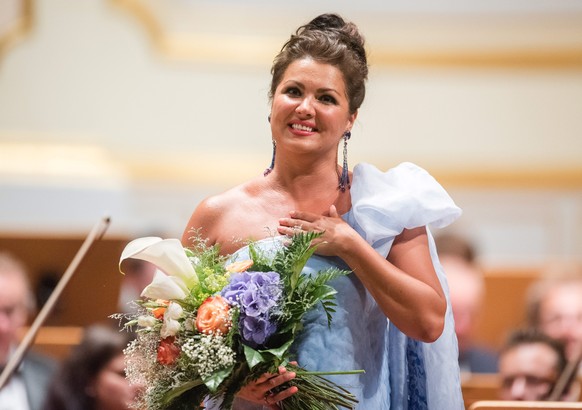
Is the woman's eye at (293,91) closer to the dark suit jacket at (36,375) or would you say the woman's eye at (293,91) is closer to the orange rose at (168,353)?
the orange rose at (168,353)

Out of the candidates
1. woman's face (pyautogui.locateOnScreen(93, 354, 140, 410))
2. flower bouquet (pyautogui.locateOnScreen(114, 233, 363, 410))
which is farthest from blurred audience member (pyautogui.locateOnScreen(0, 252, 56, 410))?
flower bouquet (pyautogui.locateOnScreen(114, 233, 363, 410))

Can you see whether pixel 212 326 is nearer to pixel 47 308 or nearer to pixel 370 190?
pixel 370 190

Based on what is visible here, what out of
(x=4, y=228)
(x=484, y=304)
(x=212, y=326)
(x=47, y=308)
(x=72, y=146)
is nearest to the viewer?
(x=212, y=326)

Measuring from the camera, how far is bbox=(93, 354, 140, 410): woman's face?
408cm

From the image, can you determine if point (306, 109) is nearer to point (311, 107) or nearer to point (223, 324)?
point (311, 107)

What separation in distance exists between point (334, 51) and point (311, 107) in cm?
17

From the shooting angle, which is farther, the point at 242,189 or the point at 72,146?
the point at 72,146

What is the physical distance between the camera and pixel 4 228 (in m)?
5.90

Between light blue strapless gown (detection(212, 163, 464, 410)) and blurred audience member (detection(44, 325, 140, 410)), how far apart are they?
4.52ft

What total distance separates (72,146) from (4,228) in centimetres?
66

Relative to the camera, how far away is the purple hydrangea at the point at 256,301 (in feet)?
8.53

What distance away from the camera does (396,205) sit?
113 inches

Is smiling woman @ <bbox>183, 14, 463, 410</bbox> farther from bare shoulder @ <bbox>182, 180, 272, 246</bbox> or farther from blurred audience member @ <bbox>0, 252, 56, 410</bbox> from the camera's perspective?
blurred audience member @ <bbox>0, 252, 56, 410</bbox>

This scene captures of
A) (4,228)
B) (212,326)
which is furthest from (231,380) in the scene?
(4,228)
